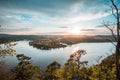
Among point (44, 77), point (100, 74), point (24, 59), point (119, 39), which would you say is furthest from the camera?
point (44, 77)

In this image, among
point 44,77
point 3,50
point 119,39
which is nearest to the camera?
point 3,50

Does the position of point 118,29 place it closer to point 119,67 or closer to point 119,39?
point 119,39

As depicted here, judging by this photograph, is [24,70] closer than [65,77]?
Yes

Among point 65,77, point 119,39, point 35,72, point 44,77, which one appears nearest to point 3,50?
point 119,39

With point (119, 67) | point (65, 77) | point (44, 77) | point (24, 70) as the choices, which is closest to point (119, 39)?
point (119, 67)

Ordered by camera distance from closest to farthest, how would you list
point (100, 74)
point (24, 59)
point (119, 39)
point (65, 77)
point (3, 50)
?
1. point (3, 50)
2. point (119, 39)
3. point (100, 74)
4. point (24, 59)
5. point (65, 77)

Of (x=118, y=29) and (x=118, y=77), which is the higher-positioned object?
(x=118, y=29)

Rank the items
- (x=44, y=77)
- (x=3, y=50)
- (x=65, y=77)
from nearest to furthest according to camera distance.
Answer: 1. (x=3, y=50)
2. (x=65, y=77)
3. (x=44, y=77)

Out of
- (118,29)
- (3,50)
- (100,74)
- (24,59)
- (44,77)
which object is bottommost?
(44,77)

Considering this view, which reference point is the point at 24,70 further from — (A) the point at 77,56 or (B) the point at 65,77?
(A) the point at 77,56
